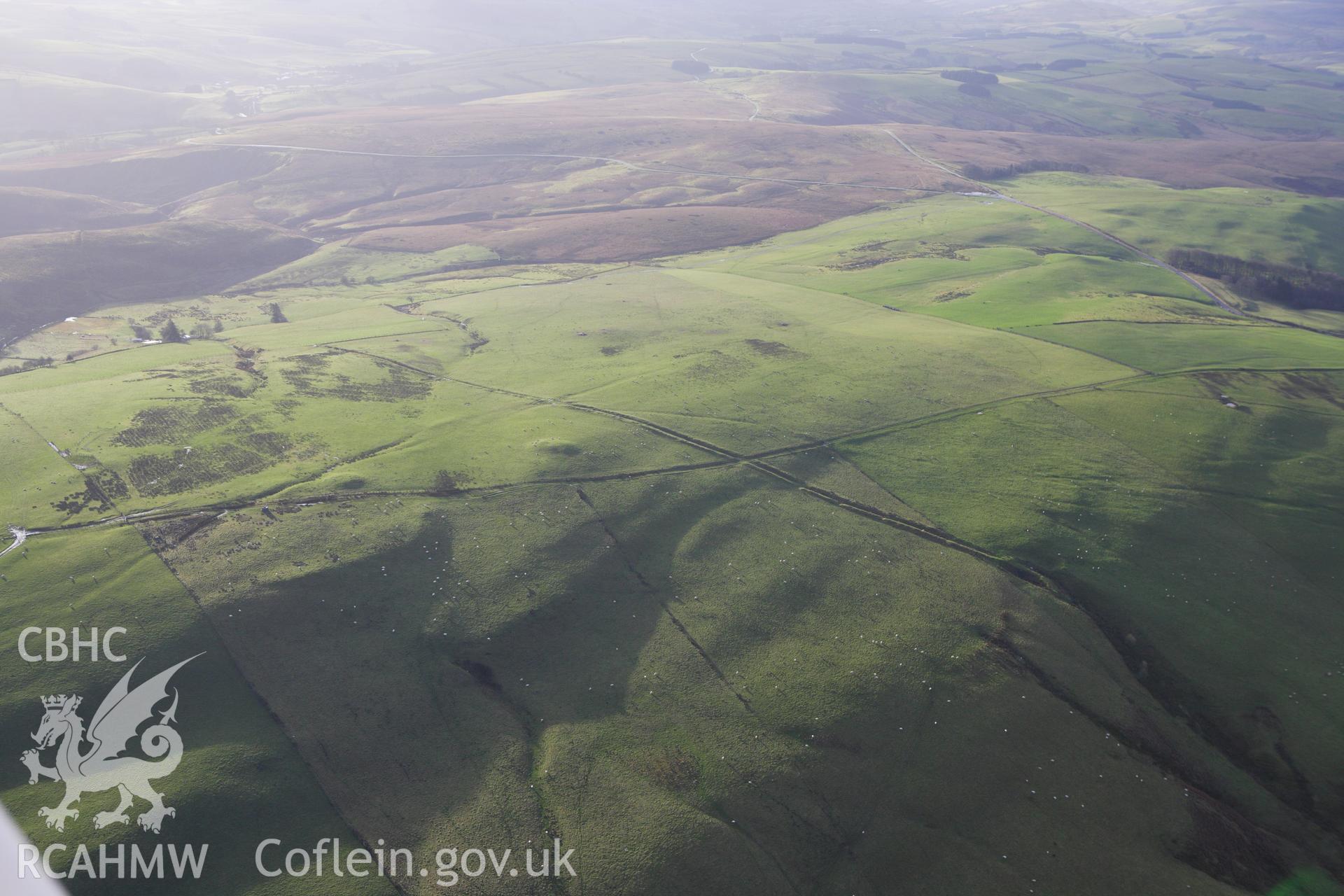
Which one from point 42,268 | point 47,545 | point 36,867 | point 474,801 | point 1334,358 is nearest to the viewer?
point 36,867

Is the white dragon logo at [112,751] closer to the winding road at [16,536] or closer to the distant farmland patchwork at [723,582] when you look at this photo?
the distant farmland patchwork at [723,582]

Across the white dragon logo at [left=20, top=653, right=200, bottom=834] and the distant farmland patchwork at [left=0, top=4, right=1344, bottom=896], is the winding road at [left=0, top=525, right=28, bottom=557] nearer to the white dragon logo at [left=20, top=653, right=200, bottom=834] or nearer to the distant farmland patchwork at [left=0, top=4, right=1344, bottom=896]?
the distant farmland patchwork at [left=0, top=4, right=1344, bottom=896]

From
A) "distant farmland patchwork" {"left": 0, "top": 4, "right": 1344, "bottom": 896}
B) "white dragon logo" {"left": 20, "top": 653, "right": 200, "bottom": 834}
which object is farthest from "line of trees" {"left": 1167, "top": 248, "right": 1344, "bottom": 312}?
"white dragon logo" {"left": 20, "top": 653, "right": 200, "bottom": 834}

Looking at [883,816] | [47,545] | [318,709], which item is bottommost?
[883,816]

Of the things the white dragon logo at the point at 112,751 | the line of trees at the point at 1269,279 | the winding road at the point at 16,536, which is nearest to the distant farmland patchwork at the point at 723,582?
the white dragon logo at the point at 112,751

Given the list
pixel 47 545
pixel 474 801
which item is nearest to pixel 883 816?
pixel 474 801

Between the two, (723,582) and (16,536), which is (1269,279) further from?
(16,536)

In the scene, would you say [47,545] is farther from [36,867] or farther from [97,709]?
[36,867]
